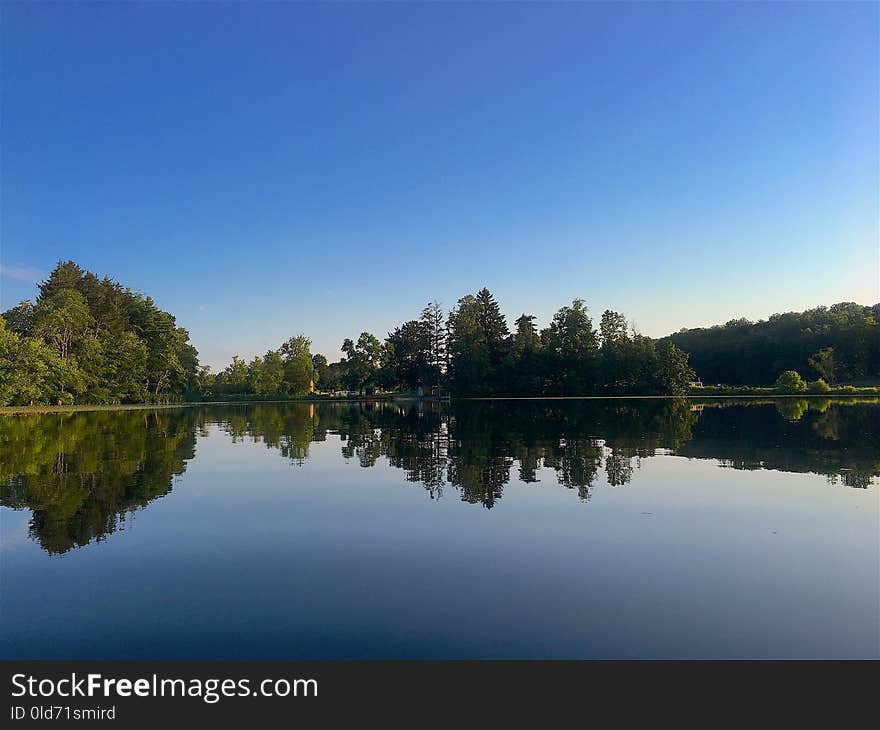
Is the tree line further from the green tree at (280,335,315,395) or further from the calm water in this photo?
the calm water

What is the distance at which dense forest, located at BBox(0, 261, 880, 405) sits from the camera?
53.9m

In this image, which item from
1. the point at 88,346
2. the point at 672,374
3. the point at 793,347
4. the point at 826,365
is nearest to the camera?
the point at 88,346

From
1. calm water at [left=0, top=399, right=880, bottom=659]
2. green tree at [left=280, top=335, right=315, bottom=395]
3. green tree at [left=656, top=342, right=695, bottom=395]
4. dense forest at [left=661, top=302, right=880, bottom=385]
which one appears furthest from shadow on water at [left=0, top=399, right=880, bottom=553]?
dense forest at [left=661, top=302, right=880, bottom=385]

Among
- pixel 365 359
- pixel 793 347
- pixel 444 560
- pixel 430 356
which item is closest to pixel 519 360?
pixel 430 356

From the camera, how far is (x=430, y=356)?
298 ft

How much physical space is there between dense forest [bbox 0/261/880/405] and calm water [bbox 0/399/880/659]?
146ft

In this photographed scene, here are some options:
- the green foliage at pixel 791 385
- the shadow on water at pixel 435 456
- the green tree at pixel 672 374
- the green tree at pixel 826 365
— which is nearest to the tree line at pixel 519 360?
the green tree at pixel 672 374

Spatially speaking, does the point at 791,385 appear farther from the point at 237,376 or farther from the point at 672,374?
the point at 237,376

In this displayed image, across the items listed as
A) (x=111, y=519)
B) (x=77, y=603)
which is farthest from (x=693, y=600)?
(x=111, y=519)

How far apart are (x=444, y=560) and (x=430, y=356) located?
278 feet

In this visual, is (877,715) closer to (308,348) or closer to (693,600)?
(693,600)

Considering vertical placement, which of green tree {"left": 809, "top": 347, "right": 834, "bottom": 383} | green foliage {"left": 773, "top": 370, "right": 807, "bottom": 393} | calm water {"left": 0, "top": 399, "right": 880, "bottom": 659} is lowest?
calm water {"left": 0, "top": 399, "right": 880, "bottom": 659}

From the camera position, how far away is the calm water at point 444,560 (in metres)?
4.43

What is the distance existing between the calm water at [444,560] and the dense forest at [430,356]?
146 ft
